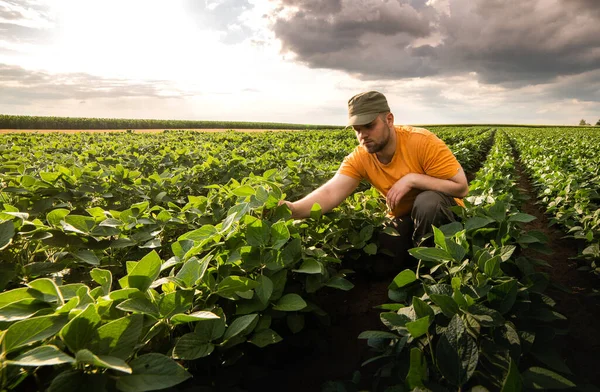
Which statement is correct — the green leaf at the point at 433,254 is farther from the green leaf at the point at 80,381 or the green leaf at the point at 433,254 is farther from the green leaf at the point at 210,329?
the green leaf at the point at 80,381

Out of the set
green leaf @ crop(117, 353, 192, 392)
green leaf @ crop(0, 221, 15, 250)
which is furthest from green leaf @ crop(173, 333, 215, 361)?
green leaf @ crop(0, 221, 15, 250)

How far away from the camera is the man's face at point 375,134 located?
2.78m

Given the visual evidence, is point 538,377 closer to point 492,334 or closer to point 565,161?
point 492,334

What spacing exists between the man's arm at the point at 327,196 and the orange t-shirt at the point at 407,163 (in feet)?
0.32

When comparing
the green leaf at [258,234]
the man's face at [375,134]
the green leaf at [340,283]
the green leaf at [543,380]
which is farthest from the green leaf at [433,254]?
the man's face at [375,134]

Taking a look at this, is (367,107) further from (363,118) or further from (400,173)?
(400,173)

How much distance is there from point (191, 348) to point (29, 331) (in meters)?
0.46

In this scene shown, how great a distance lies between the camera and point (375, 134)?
2801 millimetres

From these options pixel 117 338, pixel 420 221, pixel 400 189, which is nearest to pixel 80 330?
pixel 117 338

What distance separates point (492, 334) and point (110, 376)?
1243mm

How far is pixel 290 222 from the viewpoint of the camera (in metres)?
2.00

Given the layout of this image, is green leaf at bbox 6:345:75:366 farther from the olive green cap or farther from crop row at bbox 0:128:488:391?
the olive green cap

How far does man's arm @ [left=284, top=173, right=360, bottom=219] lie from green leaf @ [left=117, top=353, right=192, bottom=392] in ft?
5.05

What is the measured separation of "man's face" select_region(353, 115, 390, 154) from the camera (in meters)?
2.78
